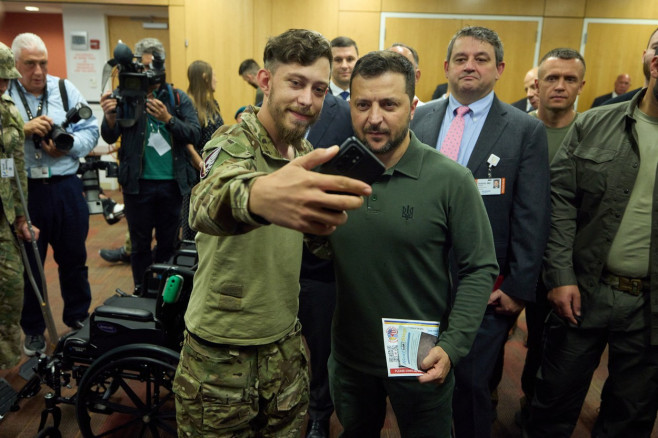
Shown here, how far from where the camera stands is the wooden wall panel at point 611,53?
6.08 m

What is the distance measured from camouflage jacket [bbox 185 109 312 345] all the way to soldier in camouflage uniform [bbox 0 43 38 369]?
1607mm

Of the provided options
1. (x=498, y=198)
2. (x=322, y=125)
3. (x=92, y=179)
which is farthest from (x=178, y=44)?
(x=498, y=198)

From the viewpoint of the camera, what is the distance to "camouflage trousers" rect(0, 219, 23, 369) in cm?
233

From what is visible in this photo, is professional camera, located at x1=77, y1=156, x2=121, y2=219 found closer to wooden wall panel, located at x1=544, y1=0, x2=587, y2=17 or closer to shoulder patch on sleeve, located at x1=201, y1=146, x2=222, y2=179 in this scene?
shoulder patch on sleeve, located at x1=201, y1=146, x2=222, y2=179

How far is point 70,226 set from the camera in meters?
2.81

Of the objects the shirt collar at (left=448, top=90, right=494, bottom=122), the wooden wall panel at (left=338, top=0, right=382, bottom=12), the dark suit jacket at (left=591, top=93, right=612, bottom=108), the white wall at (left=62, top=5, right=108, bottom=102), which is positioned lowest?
the shirt collar at (left=448, top=90, right=494, bottom=122)

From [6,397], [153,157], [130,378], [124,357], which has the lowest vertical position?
[6,397]

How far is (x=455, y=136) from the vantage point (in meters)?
1.91

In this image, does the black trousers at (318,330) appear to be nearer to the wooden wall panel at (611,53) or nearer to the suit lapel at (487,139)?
the suit lapel at (487,139)

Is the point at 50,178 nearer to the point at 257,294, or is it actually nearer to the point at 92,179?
the point at 92,179

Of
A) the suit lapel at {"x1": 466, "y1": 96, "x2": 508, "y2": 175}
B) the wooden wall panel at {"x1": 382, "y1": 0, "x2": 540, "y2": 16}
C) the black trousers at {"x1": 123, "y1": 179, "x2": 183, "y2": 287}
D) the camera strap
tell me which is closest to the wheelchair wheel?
the black trousers at {"x1": 123, "y1": 179, "x2": 183, "y2": 287}

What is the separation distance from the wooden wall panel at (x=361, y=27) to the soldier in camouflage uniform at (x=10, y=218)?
14.6ft

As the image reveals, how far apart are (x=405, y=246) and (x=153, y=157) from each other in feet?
7.19

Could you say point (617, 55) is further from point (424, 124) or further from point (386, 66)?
point (386, 66)
